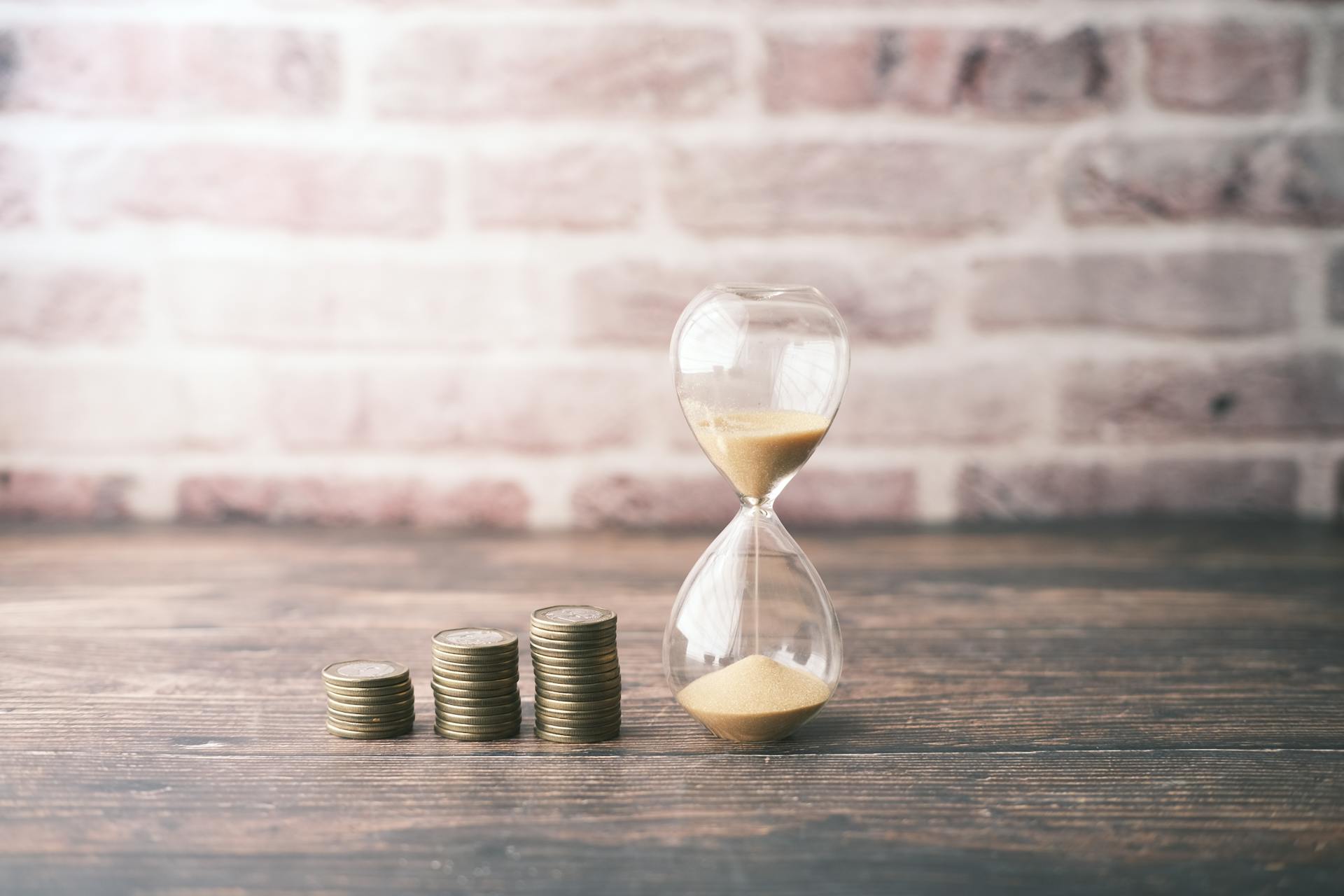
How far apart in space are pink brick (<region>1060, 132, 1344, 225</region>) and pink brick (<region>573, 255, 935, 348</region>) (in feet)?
0.87

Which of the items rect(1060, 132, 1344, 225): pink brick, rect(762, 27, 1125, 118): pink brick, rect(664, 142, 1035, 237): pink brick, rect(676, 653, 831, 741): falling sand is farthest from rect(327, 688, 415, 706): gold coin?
rect(1060, 132, 1344, 225): pink brick

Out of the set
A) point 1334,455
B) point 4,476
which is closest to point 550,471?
point 4,476

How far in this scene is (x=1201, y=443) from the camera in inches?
69.2

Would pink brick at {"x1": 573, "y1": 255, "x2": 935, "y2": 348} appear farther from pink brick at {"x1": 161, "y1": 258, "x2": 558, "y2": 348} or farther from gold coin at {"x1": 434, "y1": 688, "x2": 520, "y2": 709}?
gold coin at {"x1": 434, "y1": 688, "x2": 520, "y2": 709}

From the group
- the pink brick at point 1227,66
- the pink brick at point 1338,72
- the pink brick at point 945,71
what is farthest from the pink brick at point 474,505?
the pink brick at point 1338,72

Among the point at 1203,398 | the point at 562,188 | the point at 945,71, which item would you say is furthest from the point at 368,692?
the point at 1203,398

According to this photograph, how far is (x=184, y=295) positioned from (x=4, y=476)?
37 cm

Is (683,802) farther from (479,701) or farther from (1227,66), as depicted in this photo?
(1227,66)

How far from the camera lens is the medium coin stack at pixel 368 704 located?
35.2 inches

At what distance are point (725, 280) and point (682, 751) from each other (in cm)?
96

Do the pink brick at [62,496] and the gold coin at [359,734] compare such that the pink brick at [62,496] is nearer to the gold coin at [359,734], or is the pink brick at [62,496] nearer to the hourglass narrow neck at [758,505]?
the gold coin at [359,734]

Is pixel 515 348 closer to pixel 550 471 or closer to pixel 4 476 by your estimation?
pixel 550 471

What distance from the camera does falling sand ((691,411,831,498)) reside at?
2.70ft

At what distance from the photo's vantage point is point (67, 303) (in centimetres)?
171
